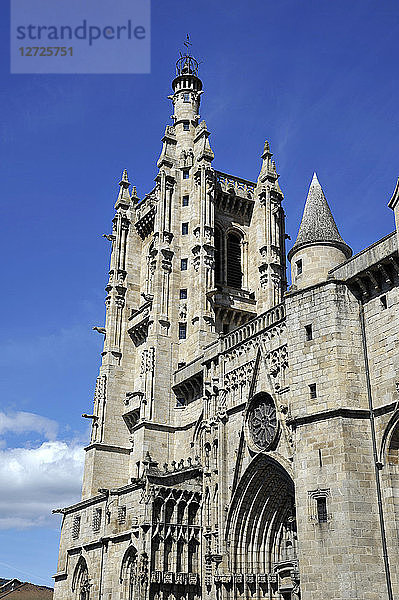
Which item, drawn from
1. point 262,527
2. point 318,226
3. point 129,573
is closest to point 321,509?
point 262,527

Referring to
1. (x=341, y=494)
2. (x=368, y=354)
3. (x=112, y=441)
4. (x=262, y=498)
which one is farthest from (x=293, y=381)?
(x=112, y=441)

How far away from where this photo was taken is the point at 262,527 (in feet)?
95.5

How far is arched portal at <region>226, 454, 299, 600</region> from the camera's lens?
92.8 ft

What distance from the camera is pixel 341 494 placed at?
22078 millimetres

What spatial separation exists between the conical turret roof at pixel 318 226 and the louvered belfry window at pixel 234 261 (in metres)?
15.9

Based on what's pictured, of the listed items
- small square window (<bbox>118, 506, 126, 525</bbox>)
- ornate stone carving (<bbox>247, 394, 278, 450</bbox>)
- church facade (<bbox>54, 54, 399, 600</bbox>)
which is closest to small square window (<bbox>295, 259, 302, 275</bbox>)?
church facade (<bbox>54, 54, 399, 600</bbox>)

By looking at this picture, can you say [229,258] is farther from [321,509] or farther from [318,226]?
[321,509]

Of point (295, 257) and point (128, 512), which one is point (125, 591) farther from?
point (295, 257)

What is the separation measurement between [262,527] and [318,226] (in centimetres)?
1285

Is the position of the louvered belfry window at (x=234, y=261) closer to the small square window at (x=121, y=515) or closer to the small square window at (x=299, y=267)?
the small square window at (x=299, y=267)

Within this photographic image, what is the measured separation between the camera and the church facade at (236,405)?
2262 cm

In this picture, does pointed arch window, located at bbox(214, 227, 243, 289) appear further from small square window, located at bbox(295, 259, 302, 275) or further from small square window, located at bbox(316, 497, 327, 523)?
small square window, located at bbox(316, 497, 327, 523)

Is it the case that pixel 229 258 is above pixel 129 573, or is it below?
above

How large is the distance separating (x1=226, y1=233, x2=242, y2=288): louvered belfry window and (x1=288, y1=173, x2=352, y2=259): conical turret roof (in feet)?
52.3
